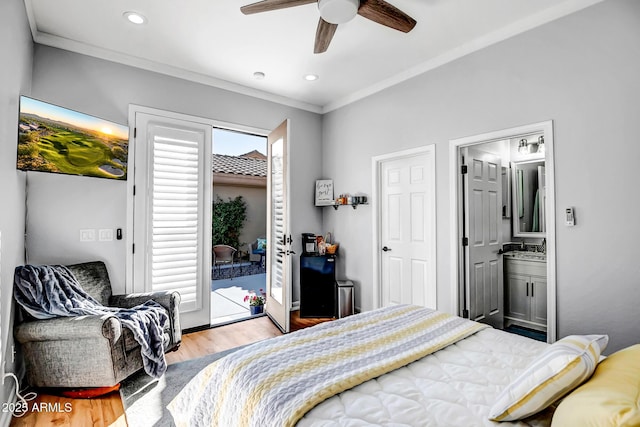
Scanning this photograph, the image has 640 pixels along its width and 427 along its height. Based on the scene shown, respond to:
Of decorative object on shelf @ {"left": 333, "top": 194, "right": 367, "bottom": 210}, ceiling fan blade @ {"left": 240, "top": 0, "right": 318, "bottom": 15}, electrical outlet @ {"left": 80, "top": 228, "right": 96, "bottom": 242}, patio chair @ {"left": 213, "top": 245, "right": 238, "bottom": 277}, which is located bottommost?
patio chair @ {"left": 213, "top": 245, "right": 238, "bottom": 277}

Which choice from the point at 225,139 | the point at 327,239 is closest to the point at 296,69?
the point at 327,239

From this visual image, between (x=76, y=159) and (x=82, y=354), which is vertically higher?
(x=76, y=159)

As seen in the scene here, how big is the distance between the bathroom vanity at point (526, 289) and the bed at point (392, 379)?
7.19 feet

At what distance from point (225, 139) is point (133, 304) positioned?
18.2 feet

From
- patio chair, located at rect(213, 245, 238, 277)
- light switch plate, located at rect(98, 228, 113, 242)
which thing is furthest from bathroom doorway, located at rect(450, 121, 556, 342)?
patio chair, located at rect(213, 245, 238, 277)

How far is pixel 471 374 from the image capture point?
1399 mm

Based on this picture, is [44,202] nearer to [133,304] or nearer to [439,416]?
[133,304]

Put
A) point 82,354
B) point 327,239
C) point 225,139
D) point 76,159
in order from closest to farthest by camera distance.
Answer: point 82,354
point 76,159
point 327,239
point 225,139

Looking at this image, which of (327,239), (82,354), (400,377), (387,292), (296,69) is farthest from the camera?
(327,239)

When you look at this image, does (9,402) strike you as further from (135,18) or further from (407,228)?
(407,228)

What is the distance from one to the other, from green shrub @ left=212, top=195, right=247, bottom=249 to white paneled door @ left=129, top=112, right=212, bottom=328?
459 cm

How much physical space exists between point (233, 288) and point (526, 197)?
4846mm

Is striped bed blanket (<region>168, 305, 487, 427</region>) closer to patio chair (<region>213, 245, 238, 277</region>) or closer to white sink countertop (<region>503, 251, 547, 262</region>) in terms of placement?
white sink countertop (<region>503, 251, 547, 262</region>)

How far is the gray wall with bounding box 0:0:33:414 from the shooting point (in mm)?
1888
